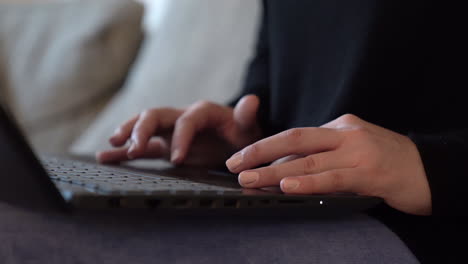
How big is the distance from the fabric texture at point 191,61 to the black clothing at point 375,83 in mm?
305

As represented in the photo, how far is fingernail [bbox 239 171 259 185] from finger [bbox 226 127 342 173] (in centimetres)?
4

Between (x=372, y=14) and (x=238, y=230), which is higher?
(x=372, y=14)

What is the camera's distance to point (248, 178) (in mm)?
452

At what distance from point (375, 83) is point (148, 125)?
31cm

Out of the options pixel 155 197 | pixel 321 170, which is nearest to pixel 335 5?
pixel 321 170

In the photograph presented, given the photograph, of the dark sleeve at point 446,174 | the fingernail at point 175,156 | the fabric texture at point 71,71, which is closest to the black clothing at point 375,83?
the dark sleeve at point 446,174

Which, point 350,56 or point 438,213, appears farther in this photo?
point 350,56

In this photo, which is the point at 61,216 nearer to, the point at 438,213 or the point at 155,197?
the point at 155,197

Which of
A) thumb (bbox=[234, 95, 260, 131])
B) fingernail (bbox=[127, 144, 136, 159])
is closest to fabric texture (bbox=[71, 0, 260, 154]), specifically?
thumb (bbox=[234, 95, 260, 131])

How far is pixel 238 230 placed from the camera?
415 mm

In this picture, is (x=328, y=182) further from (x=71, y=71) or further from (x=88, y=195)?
(x=71, y=71)

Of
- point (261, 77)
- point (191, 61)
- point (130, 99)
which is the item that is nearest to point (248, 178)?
point (261, 77)

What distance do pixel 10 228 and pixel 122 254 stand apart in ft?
0.28

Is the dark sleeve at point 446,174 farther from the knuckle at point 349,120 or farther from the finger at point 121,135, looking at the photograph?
the finger at point 121,135
